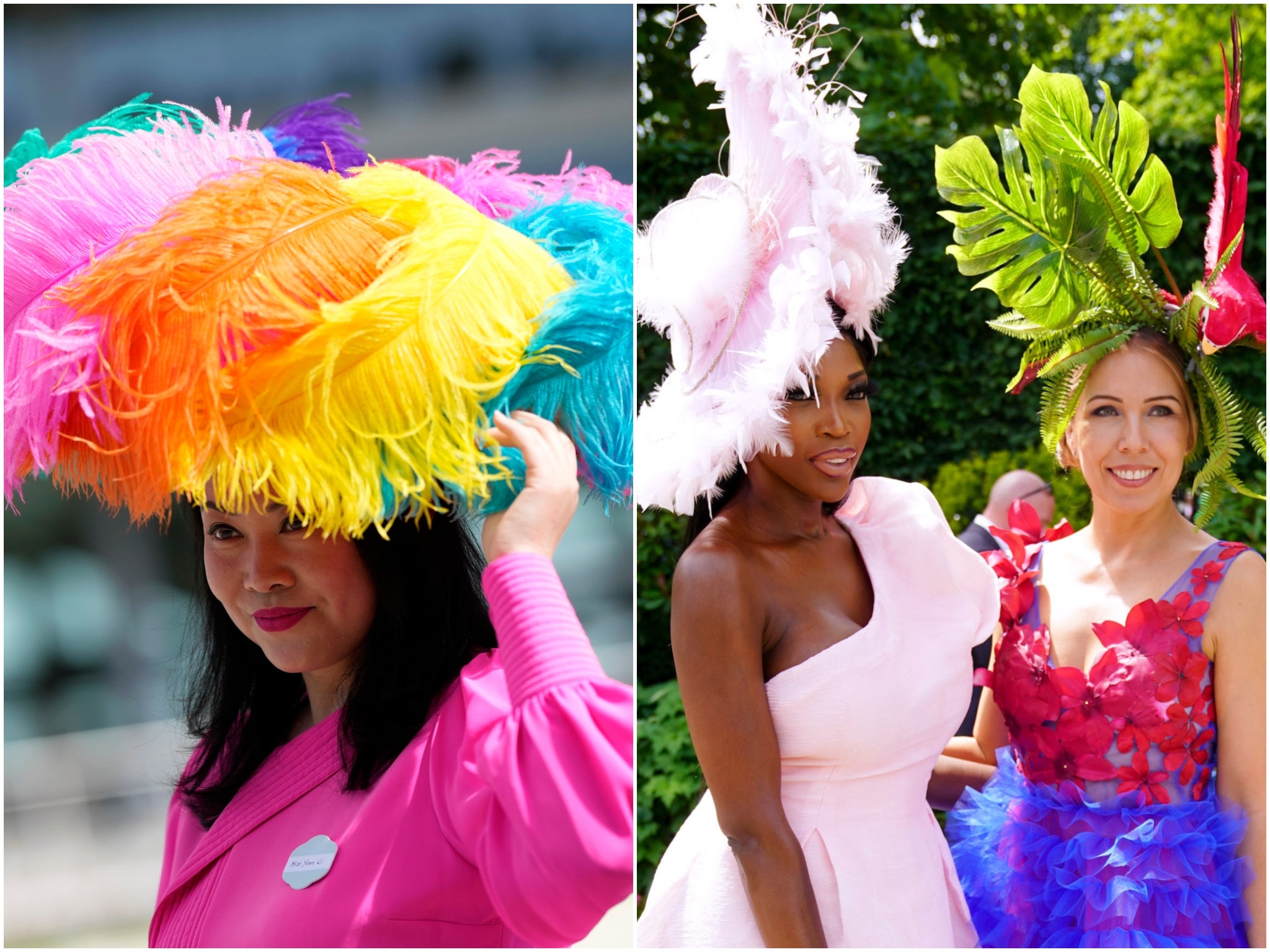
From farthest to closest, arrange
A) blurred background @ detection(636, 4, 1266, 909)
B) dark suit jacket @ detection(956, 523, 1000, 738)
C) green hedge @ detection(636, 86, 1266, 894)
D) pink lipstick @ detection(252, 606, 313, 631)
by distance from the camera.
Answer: green hedge @ detection(636, 86, 1266, 894) → blurred background @ detection(636, 4, 1266, 909) → dark suit jacket @ detection(956, 523, 1000, 738) → pink lipstick @ detection(252, 606, 313, 631)

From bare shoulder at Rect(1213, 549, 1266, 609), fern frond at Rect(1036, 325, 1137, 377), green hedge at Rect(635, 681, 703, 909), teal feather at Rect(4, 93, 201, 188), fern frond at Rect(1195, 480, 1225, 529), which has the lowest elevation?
green hedge at Rect(635, 681, 703, 909)

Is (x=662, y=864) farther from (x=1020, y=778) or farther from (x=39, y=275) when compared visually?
(x=39, y=275)

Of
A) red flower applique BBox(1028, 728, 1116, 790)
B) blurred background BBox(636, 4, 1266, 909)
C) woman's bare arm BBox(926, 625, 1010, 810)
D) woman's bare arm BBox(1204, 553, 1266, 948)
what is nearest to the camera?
woman's bare arm BBox(1204, 553, 1266, 948)

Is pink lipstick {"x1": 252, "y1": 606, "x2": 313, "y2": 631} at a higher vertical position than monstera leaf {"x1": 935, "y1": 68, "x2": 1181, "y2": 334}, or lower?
lower

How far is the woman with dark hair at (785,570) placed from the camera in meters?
1.90

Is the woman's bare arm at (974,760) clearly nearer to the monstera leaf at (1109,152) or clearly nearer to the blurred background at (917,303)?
the monstera leaf at (1109,152)

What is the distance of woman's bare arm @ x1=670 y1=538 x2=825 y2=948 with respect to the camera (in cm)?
189

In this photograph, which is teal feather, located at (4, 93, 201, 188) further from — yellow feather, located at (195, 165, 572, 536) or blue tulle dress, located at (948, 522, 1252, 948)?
blue tulle dress, located at (948, 522, 1252, 948)

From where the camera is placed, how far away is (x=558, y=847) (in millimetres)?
1396

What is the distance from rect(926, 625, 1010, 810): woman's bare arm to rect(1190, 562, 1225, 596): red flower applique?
43 centimetres

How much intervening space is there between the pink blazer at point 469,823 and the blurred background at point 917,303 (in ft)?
5.84

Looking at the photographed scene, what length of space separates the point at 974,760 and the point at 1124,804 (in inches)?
15.5

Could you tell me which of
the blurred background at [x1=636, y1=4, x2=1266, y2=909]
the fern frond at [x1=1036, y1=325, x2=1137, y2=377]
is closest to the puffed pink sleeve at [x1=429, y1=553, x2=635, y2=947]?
the fern frond at [x1=1036, y1=325, x2=1137, y2=377]

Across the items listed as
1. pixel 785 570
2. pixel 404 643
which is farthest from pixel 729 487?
pixel 404 643
